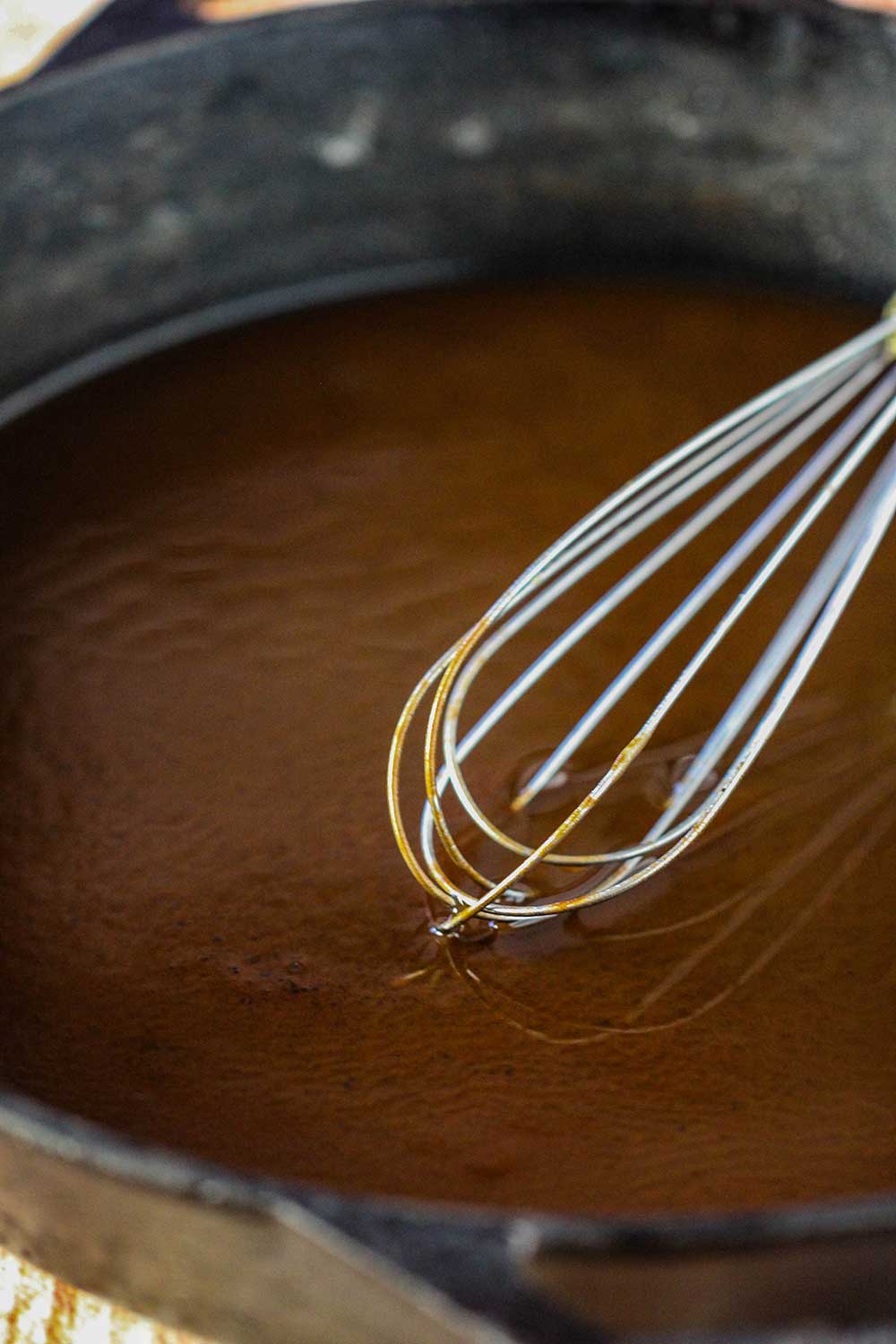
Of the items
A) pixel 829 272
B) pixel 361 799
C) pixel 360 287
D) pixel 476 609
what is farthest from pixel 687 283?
pixel 361 799

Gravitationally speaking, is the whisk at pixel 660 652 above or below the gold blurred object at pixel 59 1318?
above

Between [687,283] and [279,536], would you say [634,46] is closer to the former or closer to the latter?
[687,283]

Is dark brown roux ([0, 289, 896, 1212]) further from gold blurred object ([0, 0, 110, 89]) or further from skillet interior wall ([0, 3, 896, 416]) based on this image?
gold blurred object ([0, 0, 110, 89])

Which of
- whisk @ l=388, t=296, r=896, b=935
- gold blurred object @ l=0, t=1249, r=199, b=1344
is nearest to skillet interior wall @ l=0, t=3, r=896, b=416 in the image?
whisk @ l=388, t=296, r=896, b=935

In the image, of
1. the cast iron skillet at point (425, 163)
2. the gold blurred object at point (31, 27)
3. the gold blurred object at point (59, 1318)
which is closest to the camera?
the gold blurred object at point (59, 1318)

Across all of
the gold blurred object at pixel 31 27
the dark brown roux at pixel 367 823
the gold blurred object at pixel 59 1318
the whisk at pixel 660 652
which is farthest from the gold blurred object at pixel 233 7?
the gold blurred object at pixel 59 1318

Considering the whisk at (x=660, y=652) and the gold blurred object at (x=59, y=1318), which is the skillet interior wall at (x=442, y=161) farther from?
the gold blurred object at (x=59, y=1318)
